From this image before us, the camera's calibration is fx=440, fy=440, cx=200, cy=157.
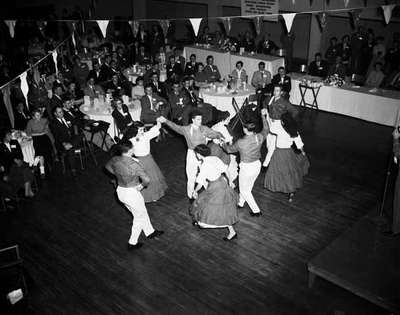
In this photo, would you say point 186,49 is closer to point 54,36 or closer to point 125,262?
point 54,36

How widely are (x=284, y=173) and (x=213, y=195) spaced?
1.65 m

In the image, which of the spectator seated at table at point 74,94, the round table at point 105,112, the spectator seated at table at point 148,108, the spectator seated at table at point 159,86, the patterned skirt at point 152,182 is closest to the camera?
the patterned skirt at point 152,182

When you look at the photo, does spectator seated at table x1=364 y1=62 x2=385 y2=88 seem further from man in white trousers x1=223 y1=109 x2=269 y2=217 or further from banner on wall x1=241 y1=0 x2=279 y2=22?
man in white trousers x1=223 y1=109 x2=269 y2=217

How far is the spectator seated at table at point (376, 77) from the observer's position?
1104 cm

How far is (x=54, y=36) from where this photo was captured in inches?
653

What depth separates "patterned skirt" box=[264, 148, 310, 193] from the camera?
664 cm

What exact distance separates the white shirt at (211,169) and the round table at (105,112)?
356cm

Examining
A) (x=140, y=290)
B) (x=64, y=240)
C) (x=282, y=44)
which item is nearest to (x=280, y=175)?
(x=140, y=290)

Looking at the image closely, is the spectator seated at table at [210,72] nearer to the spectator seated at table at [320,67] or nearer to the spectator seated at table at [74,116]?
the spectator seated at table at [320,67]

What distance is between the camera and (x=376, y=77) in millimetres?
11133

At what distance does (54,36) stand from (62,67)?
211 inches

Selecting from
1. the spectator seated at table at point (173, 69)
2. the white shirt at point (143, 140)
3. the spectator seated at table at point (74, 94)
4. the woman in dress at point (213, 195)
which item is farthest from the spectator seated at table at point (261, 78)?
the woman in dress at point (213, 195)

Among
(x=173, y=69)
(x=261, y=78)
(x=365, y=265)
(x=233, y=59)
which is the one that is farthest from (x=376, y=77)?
(x=365, y=265)

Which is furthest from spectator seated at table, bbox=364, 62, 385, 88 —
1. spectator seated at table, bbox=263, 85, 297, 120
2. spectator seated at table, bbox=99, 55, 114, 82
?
spectator seated at table, bbox=99, 55, 114, 82
